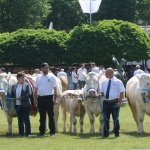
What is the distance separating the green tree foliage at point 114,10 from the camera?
70.1 meters

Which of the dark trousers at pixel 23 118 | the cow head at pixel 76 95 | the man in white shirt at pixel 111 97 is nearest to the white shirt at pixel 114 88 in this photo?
the man in white shirt at pixel 111 97

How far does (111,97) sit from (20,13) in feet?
159

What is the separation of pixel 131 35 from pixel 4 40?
1053 cm

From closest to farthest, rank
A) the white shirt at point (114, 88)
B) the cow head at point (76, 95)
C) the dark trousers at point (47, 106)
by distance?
the white shirt at point (114, 88) → the dark trousers at point (47, 106) → the cow head at point (76, 95)

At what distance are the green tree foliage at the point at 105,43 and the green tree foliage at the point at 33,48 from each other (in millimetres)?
927

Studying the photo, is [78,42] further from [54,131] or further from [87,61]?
[54,131]

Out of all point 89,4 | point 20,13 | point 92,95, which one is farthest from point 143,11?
point 92,95

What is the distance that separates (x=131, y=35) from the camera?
44.3 meters

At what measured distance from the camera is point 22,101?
16.4 metres

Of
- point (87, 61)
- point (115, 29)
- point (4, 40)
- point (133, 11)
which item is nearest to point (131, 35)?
point (115, 29)

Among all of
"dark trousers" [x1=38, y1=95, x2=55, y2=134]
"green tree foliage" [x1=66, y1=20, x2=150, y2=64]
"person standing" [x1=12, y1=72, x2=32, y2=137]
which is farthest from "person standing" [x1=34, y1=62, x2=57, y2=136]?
"green tree foliage" [x1=66, y1=20, x2=150, y2=64]

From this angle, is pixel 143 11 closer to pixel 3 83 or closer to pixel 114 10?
pixel 114 10

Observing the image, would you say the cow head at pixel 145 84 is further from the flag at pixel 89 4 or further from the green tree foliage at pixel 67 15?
the green tree foliage at pixel 67 15

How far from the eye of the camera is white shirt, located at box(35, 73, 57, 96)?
53.1 ft
